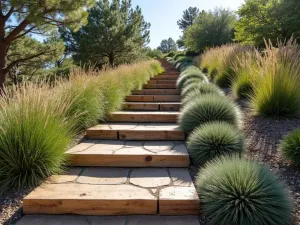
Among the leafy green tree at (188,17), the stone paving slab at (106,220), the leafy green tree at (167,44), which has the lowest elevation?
the stone paving slab at (106,220)

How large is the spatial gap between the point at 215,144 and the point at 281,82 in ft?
5.18

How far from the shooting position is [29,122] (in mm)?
2453

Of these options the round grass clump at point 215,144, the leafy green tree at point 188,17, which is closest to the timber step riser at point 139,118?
the round grass clump at point 215,144

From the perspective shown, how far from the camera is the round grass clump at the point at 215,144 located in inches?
107

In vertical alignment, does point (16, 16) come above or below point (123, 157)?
above

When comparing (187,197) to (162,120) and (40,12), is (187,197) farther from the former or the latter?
(40,12)

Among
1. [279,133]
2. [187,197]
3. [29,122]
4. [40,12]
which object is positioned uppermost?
[40,12]

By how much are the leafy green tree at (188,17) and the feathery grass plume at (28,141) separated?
69.5 meters

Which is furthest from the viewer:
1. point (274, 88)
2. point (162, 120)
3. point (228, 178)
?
point (162, 120)

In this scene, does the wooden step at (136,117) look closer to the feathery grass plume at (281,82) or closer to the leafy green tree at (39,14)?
the feathery grass plume at (281,82)

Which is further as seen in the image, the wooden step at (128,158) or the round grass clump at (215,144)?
the wooden step at (128,158)

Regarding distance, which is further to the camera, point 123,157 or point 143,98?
point 143,98

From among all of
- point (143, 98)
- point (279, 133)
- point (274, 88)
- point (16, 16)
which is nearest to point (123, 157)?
point (279, 133)

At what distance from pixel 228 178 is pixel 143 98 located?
4.34 meters
